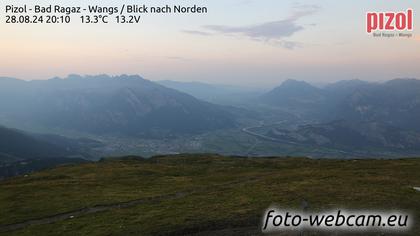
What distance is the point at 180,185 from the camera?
81875 mm

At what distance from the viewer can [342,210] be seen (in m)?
48.4

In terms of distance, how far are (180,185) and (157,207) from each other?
22.1m

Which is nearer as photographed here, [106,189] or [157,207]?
[157,207]

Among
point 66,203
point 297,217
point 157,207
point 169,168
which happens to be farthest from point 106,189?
point 297,217

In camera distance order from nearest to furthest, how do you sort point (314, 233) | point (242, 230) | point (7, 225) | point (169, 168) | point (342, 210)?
1. point (314, 233)
2. point (242, 230)
3. point (342, 210)
4. point (7, 225)
5. point (169, 168)

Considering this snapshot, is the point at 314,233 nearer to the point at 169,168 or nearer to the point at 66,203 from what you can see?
the point at 66,203

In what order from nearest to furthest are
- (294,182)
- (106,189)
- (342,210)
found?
(342,210) < (294,182) < (106,189)

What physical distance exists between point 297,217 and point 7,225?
42.3m

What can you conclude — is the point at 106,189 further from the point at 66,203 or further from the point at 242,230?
the point at 242,230

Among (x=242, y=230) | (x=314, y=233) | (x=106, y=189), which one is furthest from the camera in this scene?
(x=106, y=189)

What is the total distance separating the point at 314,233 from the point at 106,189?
52512 millimetres

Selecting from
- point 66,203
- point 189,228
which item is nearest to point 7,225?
point 66,203

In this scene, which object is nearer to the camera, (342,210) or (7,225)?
(342,210)

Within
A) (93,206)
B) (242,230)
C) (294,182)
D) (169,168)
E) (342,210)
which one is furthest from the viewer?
(169,168)
